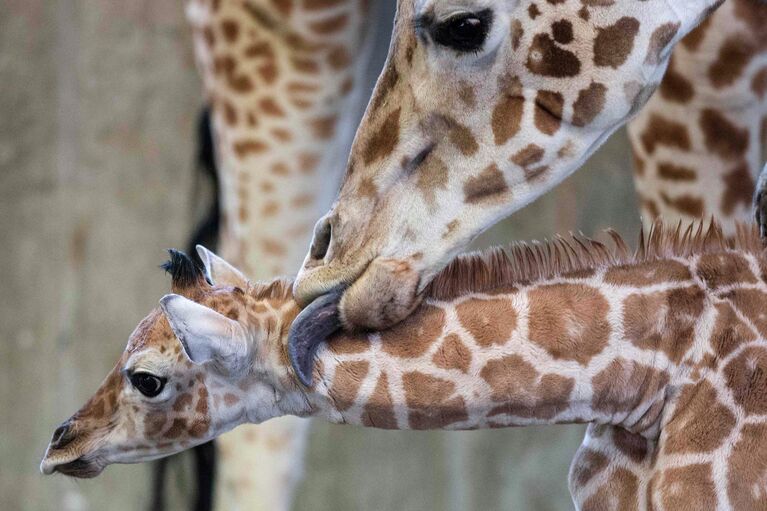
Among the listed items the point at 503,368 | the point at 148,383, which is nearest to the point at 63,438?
the point at 148,383

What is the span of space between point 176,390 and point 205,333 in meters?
0.11

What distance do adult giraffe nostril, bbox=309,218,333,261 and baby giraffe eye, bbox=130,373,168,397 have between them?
20cm

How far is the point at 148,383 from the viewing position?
52.2 inches

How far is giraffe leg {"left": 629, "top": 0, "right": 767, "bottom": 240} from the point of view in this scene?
1965mm

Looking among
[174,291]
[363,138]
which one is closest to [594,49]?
[363,138]

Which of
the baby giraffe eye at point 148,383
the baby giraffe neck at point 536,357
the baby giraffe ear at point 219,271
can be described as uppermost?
the baby giraffe ear at point 219,271

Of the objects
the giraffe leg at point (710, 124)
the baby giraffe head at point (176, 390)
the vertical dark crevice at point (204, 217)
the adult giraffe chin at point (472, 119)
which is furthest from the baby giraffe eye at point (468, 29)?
the vertical dark crevice at point (204, 217)

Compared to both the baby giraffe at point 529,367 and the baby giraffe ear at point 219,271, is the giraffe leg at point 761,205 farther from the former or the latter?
the baby giraffe ear at point 219,271

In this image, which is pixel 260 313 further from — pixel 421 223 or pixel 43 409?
pixel 43 409

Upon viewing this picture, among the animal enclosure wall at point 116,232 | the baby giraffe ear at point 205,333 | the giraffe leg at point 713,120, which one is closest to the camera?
the baby giraffe ear at point 205,333

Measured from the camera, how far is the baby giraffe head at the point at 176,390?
4.35 feet

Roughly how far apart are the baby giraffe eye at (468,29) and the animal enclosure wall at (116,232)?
1905mm

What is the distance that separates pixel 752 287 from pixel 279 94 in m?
1.23

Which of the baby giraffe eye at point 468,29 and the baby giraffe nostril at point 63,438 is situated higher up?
the baby giraffe eye at point 468,29
